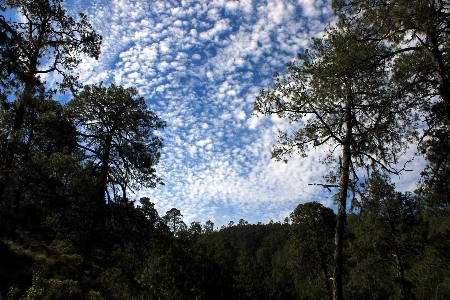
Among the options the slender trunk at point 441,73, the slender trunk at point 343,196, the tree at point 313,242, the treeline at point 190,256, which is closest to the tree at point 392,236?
the treeline at point 190,256

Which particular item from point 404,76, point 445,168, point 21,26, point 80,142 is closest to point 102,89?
point 80,142

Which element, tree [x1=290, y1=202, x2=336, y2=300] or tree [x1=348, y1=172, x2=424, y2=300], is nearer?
tree [x1=348, y1=172, x2=424, y2=300]

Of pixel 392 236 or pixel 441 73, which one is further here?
pixel 392 236

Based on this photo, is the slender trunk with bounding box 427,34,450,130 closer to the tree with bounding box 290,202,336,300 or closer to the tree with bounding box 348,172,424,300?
the tree with bounding box 348,172,424,300

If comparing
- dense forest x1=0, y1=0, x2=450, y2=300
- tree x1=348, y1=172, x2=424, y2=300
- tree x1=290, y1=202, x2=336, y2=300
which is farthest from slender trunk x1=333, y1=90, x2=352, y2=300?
tree x1=290, y1=202, x2=336, y2=300

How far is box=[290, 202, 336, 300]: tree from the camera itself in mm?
23594

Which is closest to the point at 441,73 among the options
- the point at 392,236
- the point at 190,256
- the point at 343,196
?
the point at 343,196

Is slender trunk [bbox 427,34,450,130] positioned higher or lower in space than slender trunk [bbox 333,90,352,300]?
higher

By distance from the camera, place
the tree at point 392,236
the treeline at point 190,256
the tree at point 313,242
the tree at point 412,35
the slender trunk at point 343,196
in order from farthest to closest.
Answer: the tree at point 313,242, the tree at point 392,236, the treeline at point 190,256, the slender trunk at point 343,196, the tree at point 412,35

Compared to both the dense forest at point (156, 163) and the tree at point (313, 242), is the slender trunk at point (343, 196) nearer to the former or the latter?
the dense forest at point (156, 163)

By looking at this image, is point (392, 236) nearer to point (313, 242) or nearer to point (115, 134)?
point (313, 242)

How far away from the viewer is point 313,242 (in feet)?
79.5

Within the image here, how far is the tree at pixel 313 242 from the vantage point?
77.4ft

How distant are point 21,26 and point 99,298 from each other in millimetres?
10305
